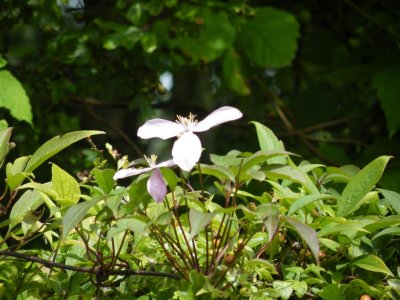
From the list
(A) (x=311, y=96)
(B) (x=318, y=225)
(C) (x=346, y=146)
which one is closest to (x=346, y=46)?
(A) (x=311, y=96)

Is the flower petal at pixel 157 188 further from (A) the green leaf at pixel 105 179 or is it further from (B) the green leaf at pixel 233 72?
(B) the green leaf at pixel 233 72

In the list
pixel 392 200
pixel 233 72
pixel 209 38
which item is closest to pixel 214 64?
pixel 233 72

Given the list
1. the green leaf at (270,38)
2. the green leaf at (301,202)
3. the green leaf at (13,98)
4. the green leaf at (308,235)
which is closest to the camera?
the green leaf at (308,235)

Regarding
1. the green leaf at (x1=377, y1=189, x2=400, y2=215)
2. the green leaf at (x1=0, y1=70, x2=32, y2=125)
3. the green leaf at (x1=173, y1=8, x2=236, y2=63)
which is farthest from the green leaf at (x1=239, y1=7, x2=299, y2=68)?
the green leaf at (x1=377, y1=189, x2=400, y2=215)

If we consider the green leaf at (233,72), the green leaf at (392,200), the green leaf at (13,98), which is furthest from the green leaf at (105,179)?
the green leaf at (233,72)

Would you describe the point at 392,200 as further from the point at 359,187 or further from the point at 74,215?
the point at 74,215

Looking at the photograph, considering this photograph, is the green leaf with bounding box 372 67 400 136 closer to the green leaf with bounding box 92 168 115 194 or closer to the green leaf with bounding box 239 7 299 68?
the green leaf with bounding box 239 7 299 68
